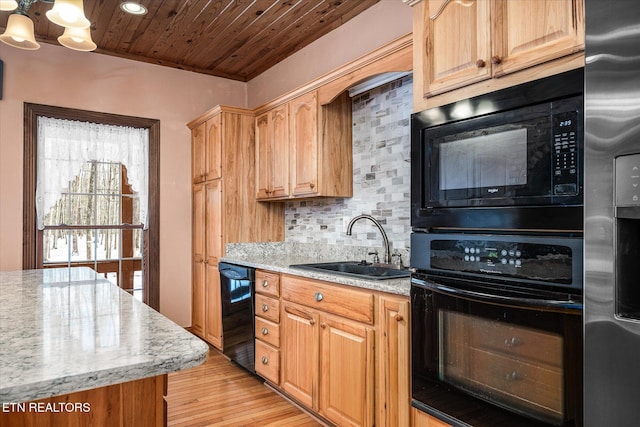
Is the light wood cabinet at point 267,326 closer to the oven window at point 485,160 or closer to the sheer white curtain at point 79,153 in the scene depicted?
the oven window at point 485,160

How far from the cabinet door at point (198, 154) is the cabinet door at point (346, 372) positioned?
2382 mm

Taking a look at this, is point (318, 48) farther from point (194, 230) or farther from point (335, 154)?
point (194, 230)

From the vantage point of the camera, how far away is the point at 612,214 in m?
0.96

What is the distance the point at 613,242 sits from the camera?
968 millimetres

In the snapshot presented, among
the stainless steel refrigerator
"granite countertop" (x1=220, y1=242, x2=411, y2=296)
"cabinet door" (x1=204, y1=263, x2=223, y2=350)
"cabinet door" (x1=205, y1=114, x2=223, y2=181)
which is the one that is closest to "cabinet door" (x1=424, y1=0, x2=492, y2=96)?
the stainless steel refrigerator

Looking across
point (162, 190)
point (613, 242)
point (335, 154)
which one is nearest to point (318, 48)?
point (335, 154)

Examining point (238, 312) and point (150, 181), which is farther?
point (150, 181)

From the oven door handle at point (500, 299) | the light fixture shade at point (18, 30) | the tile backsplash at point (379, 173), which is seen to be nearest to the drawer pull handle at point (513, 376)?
the oven door handle at point (500, 299)

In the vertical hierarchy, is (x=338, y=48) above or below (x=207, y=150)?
above

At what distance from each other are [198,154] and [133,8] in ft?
4.82

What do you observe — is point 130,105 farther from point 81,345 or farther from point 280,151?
point 81,345

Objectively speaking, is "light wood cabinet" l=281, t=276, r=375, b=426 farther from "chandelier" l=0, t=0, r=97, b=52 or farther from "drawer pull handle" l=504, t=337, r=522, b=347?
"chandelier" l=0, t=0, r=97, b=52

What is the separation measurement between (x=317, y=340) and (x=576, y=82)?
1826 millimetres

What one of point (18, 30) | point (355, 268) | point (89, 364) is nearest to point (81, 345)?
point (89, 364)
